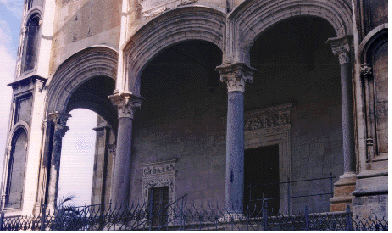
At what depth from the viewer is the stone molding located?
14.8m

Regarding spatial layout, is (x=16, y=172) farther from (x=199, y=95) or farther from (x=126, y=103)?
(x=199, y=95)

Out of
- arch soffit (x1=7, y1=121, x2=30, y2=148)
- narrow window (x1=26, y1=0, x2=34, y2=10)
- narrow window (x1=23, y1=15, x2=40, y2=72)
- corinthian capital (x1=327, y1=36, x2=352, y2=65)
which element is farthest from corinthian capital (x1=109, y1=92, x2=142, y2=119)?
narrow window (x1=26, y1=0, x2=34, y2=10)

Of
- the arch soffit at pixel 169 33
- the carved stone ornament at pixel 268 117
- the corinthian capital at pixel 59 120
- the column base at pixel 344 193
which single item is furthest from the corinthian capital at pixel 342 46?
the corinthian capital at pixel 59 120

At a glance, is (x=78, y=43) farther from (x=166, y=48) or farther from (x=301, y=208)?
(x=301, y=208)

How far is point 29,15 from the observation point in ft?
50.4

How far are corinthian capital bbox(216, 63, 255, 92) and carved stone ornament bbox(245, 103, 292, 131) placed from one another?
2405 mm

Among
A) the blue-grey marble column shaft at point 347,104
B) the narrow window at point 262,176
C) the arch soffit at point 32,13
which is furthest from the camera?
the arch soffit at point 32,13

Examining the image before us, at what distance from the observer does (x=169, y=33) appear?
1223 cm

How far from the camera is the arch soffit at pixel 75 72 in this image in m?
13.4

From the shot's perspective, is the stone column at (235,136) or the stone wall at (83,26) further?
the stone wall at (83,26)

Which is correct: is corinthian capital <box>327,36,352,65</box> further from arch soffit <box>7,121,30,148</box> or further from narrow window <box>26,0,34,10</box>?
narrow window <box>26,0,34,10</box>

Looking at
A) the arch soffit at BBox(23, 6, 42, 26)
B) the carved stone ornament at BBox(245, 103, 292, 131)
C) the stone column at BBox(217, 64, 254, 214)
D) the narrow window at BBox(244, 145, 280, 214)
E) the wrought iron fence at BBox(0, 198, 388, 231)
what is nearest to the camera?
the wrought iron fence at BBox(0, 198, 388, 231)

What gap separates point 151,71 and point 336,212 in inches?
276

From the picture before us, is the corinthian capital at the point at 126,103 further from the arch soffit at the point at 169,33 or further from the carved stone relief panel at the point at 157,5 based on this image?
the carved stone relief panel at the point at 157,5
